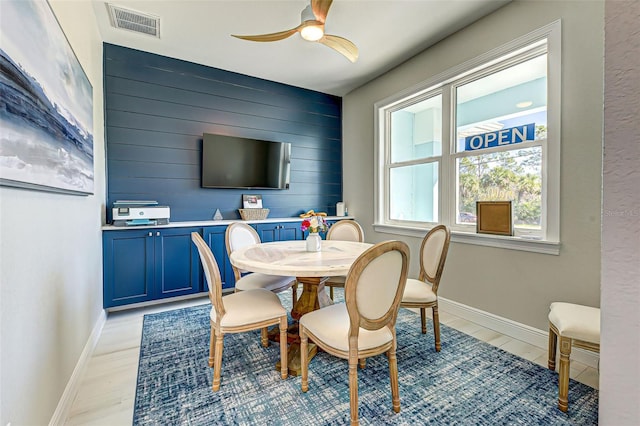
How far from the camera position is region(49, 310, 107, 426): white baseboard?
1551mm

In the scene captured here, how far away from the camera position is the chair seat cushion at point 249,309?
6.11 feet

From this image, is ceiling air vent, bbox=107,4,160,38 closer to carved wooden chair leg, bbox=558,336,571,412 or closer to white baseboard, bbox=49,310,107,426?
white baseboard, bbox=49,310,107,426

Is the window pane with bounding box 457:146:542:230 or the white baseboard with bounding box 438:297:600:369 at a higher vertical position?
the window pane with bounding box 457:146:542:230

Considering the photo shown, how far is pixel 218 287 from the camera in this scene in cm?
183

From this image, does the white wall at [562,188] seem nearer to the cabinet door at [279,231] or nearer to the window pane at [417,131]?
the window pane at [417,131]

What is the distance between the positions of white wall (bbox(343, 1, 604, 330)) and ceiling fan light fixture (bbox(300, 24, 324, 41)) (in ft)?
5.14

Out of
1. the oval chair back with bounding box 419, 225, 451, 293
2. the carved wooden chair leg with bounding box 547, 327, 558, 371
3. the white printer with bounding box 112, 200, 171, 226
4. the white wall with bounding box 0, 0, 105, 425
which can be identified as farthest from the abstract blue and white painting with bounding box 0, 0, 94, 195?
the carved wooden chair leg with bounding box 547, 327, 558, 371

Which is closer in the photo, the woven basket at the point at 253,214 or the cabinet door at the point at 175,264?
the cabinet door at the point at 175,264

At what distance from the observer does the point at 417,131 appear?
12.1 ft

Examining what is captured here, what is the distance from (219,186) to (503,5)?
347 cm

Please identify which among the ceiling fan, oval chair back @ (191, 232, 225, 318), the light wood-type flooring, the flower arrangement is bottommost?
the light wood-type flooring

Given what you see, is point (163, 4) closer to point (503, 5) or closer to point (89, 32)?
point (89, 32)

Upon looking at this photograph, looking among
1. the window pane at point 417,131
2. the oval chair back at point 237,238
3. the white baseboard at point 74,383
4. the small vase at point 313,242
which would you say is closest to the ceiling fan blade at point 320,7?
the small vase at point 313,242

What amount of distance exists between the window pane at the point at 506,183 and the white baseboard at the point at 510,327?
837mm
